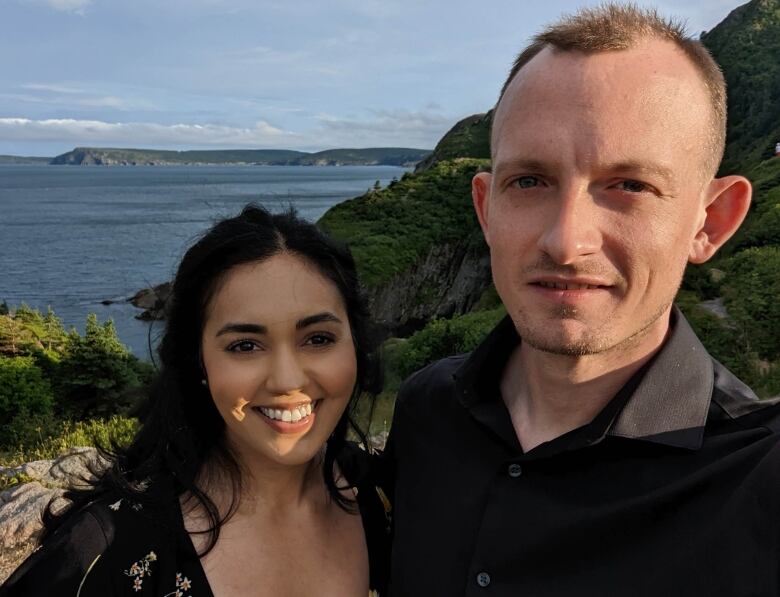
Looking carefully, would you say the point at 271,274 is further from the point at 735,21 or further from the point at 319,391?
the point at 735,21

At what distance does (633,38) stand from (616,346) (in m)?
1.02

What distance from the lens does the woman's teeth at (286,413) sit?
293 cm

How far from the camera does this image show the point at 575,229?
221cm

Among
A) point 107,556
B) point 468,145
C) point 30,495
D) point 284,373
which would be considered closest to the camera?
point 107,556

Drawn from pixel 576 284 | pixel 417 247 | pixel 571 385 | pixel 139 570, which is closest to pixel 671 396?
pixel 571 385

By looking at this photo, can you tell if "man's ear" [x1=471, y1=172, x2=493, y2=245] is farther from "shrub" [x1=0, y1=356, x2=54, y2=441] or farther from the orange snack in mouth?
"shrub" [x1=0, y1=356, x2=54, y2=441]

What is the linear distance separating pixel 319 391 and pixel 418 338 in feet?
A: 38.2

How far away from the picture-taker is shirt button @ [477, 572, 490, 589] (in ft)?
7.58

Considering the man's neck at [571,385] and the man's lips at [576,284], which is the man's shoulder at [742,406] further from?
the man's lips at [576,284]

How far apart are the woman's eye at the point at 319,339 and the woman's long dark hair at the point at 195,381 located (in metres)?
0.25

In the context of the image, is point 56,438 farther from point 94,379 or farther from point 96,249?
point 96,249

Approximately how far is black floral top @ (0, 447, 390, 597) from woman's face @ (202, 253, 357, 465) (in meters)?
0.50

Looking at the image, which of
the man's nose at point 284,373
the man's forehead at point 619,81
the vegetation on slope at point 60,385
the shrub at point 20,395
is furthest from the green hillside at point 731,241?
the shrub at point 20,395

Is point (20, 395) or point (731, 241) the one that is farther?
point (731, 241)
